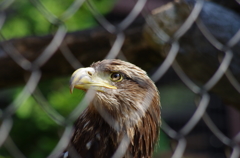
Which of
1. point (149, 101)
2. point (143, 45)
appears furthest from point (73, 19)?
point (149, 101)

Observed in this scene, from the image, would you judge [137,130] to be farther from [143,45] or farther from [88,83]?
[143,45]

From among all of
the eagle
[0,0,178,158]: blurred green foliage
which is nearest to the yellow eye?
the eagle

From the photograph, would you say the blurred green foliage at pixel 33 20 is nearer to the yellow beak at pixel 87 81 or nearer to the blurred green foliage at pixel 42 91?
the blurred green foliage at pixel 42 91

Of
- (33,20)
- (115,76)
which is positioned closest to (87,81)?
(115,76)

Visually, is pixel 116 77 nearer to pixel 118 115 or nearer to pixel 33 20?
pixel 118 115

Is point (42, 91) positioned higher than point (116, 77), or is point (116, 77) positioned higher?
point (116, 77)

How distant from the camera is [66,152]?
211cm

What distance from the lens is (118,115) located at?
6.98ft

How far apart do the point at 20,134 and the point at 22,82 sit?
0.73 metres

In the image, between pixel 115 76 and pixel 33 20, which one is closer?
pixel 115 76

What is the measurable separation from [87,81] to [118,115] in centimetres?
29

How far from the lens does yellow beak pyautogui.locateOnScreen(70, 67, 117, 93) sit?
1836 mm

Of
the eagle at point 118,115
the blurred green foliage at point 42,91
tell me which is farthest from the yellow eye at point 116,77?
the blurred green foliage at point 42,91

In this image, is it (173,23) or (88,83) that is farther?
(173,23)
